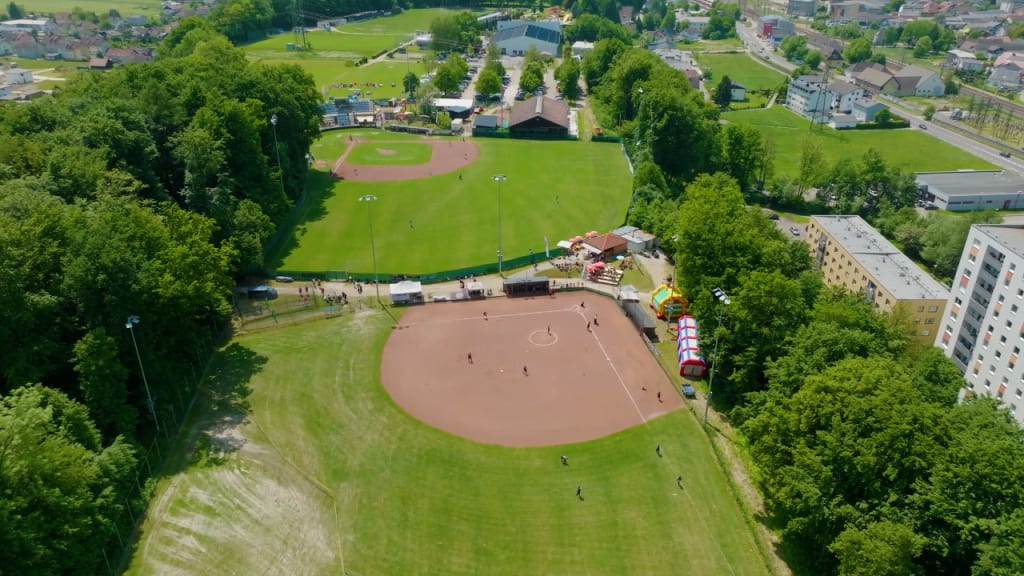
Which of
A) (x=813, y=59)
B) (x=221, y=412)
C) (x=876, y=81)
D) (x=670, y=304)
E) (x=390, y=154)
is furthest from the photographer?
(x=813, y=59)

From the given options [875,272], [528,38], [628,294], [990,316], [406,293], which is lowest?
[628,294]

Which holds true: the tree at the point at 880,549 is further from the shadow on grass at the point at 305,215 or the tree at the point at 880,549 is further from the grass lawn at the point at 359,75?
the grass lawn at the point at 359,75

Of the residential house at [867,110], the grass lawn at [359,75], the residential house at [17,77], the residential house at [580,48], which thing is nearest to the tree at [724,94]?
the residential house at [867,110]

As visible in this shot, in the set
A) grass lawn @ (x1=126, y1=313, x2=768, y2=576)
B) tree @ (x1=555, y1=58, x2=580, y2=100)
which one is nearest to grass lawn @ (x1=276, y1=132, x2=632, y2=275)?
grass lawn @ (x1=126, y1=313, x2=768, y2=576)

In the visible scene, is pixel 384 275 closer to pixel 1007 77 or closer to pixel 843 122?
pixel 843 122

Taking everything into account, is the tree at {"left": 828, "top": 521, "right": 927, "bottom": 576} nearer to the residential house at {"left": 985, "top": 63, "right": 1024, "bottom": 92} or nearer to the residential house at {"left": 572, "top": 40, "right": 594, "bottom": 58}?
the residential house at {"left": 572, "top": 40, "right": 594, "bottom": 58}

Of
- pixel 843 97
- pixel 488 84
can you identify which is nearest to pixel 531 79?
pixel 488 84

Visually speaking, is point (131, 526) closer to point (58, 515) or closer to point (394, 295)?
point (58, 515)
